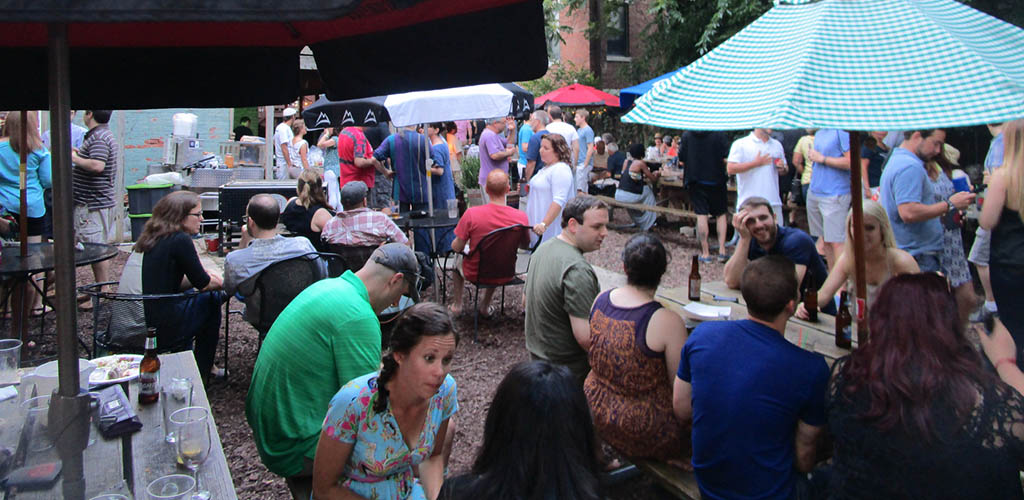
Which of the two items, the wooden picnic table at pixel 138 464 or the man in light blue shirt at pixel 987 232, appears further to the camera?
the man in light blue shirt at pixel 987 232

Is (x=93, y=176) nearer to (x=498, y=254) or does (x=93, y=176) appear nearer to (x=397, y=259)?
(x=498, y=254)

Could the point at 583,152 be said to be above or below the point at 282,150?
below

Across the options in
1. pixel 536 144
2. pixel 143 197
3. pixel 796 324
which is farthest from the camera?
pixel 143 197

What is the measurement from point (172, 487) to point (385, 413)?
0.72m

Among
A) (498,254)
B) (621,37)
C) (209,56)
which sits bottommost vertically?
(498,254)

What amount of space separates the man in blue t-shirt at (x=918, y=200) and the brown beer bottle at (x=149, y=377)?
4835mm

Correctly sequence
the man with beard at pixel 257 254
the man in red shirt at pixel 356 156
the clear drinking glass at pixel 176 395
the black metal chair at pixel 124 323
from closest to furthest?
the clear drinking glass at pixel 176 395 < the black metal chair at pixel 124 323 < the man with beard at pixel 257 254 < the man in red shirt at pixel 356 156

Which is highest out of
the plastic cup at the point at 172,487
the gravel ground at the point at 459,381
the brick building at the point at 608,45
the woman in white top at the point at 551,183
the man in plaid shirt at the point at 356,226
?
the brick building at the point at 608,45

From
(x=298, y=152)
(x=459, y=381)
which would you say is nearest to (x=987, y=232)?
(x=459, y=381)

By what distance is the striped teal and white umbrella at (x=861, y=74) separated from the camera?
2.14 meters

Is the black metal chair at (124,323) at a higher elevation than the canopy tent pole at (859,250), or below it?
below

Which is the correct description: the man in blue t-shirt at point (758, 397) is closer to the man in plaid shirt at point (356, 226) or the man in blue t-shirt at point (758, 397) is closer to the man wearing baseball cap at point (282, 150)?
the man in plaid shirt at point (356, 226)

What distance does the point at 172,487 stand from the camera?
2.10 m

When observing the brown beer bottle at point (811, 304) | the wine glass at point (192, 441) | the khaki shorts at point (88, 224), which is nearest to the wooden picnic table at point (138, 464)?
the wine glass at point (192, 441)
